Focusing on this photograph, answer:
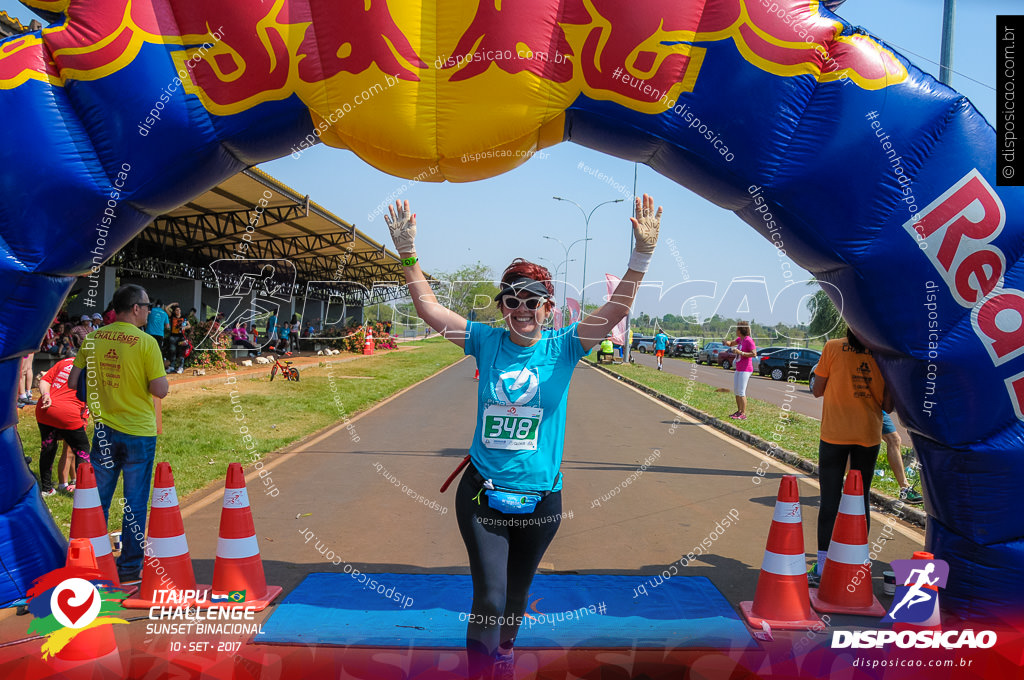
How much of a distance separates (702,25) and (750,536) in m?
4.01

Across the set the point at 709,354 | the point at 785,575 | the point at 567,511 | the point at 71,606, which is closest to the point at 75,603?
the point at 71,606

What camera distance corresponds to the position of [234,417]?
11.0m

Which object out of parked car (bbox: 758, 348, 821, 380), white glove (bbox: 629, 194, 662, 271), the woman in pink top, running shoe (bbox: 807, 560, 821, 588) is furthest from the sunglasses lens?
parked car (bbox: 758, 348, 821, 380)

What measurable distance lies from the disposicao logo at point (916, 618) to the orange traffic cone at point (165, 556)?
368 centimetres

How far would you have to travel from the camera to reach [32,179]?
11.9ft

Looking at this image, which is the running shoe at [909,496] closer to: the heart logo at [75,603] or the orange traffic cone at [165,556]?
the orange traffic cone at [165,556]

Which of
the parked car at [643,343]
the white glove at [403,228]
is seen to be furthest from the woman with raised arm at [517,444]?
the parked car at [643,343]

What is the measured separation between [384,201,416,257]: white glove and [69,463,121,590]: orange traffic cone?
7.98 feet

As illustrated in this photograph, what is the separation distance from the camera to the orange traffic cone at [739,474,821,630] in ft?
12.3

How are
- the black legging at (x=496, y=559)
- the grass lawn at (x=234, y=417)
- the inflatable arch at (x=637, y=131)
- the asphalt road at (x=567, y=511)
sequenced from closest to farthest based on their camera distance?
1. the black legging at (x=496, y=559)
2. the inflatable arch at (x=637, y=131)
3. the asphalt road at (x=567, y=511)
4. the grass lawn at (x=234, y=417)

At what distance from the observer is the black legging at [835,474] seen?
14.0ft

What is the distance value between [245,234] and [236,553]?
18177mm

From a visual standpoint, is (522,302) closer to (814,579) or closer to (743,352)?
(814,579)

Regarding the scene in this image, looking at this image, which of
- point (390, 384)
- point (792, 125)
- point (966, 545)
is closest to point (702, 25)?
point (792, 125)
